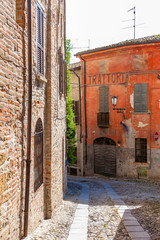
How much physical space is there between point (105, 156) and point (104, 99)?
4.03 m

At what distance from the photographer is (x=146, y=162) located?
46.8ft

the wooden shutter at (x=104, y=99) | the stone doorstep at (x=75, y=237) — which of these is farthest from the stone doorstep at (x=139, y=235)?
the wooden shutter at (x=104, y=99)

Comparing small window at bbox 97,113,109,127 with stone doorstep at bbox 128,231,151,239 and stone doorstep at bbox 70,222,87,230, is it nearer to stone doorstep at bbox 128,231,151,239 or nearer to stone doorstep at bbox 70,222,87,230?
stone doorstep at bbox 70,222,87,230

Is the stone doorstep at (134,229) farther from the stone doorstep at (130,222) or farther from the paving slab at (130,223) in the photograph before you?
the stone doorstep at (130,222)

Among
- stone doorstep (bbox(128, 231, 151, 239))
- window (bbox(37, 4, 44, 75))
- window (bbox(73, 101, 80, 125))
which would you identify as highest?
window (bbox(37, 4, 44, 75))

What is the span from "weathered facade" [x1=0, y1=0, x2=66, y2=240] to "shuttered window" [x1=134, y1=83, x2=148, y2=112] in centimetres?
877

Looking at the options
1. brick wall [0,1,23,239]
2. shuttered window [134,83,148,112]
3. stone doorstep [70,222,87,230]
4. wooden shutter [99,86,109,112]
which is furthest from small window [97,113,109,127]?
brick wall [0,1,23,239]

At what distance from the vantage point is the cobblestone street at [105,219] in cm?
538

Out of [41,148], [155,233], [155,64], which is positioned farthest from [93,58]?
[155,233]

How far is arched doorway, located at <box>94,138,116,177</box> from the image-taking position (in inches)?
611

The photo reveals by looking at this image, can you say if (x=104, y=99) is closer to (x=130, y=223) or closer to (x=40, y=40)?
(x=40, y=40)

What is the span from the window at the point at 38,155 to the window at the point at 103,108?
32.3 ft

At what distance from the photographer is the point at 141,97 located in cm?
1423

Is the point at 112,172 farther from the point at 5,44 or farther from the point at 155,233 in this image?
the point at 5,44
